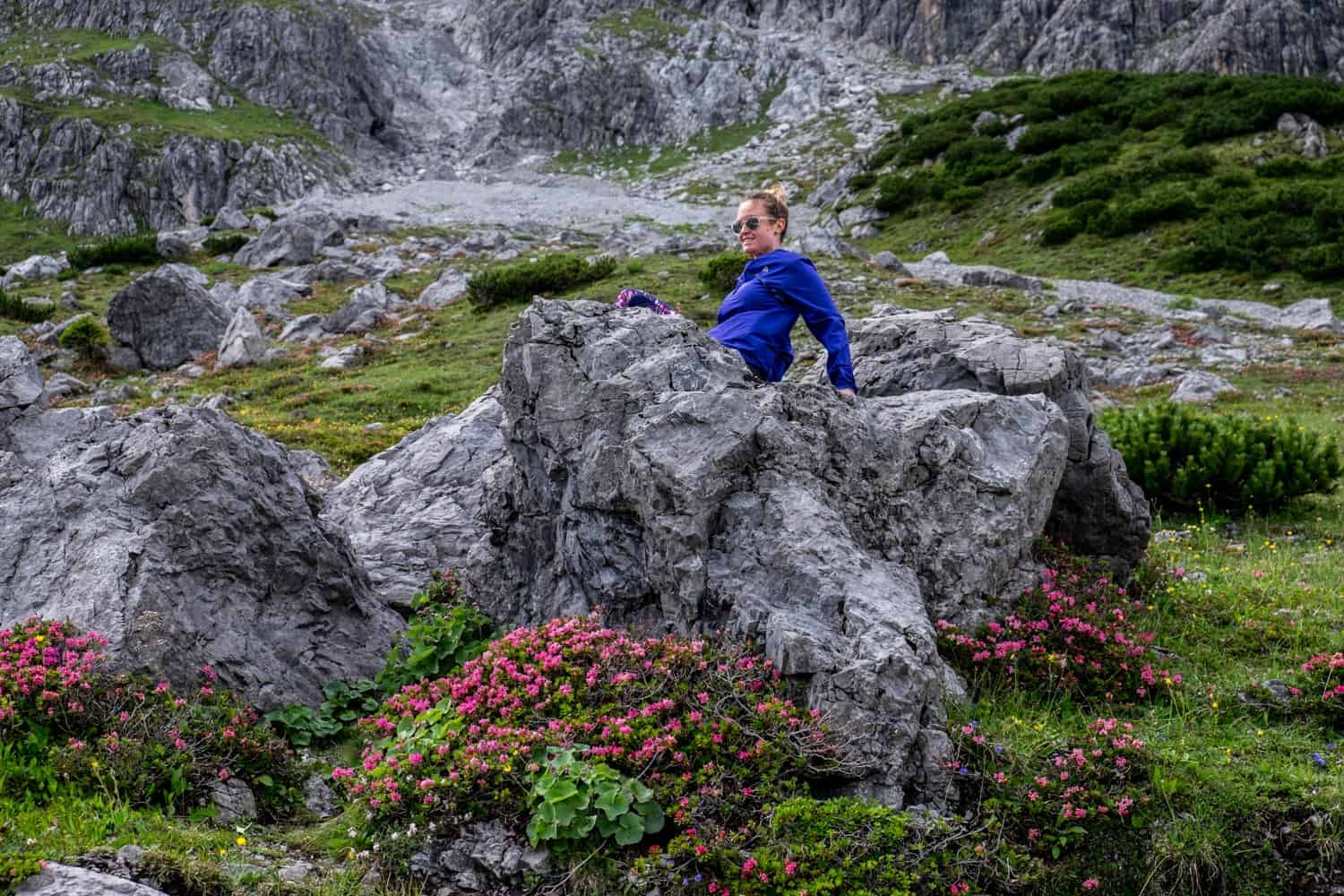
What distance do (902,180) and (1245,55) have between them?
48233mm

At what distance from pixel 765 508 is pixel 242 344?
26.1 metres

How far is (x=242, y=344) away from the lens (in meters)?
28.6

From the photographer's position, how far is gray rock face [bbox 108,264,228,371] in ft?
97.0

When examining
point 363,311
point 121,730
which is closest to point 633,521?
point 121,730

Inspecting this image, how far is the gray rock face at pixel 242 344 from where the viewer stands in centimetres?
2836

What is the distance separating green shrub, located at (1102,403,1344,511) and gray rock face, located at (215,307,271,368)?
977 inches

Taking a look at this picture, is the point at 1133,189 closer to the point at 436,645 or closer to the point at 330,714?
the point at 436,645

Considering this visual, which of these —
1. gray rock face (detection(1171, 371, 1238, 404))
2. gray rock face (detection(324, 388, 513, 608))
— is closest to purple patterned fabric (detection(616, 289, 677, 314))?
gray rock face (detection(324, 388, 513, 608))

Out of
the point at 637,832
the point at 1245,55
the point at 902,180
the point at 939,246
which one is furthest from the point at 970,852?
the point at 1245,55

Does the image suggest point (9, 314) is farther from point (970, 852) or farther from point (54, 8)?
point (54, 8)

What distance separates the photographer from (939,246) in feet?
145

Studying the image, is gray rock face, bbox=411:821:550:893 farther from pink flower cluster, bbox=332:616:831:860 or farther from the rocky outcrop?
the rocky outcrop

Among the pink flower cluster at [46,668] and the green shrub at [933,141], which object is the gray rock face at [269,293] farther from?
the green shrub at [933,141]

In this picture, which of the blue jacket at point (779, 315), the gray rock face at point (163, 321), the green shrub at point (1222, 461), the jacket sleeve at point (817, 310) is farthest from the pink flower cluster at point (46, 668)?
the gray rock face at point (163, 321)
